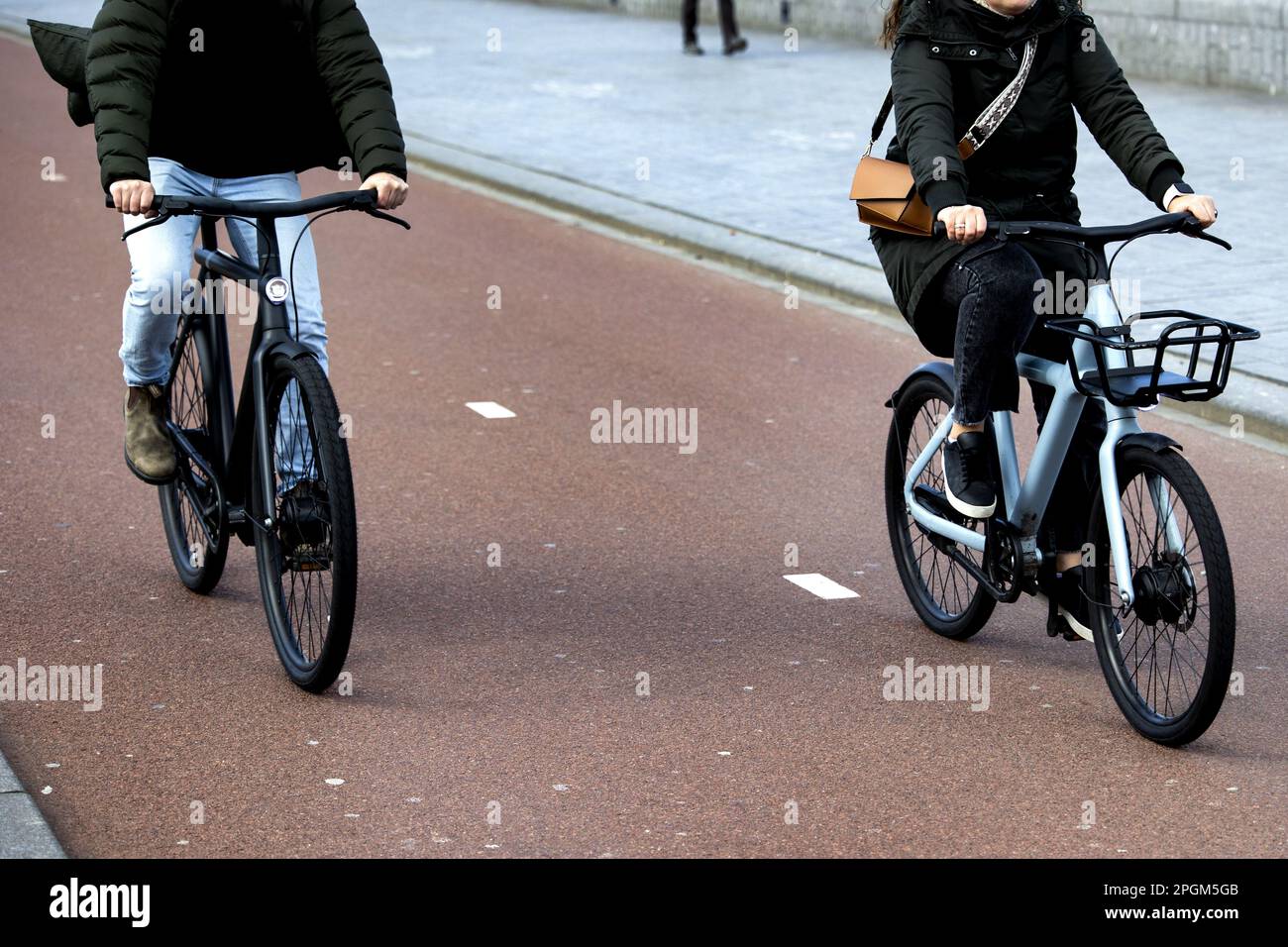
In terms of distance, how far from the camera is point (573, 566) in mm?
5840

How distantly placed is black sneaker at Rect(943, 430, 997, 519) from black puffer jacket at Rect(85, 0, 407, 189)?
1.55m

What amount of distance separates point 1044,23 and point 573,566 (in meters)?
2.17

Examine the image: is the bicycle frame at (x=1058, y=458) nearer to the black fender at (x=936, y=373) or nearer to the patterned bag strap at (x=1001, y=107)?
the black fender at (x=936, y=373)

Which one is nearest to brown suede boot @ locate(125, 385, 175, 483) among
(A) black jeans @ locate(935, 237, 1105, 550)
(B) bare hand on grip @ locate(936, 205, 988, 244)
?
(A) black jeans @ locate(935, 237, 1105, 550)

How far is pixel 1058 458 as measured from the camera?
4602 millimetres

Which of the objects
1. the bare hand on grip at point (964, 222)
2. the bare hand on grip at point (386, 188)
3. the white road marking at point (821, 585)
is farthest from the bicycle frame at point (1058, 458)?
the bare hand on grip at point (386, 188)

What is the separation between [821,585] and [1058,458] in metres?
1.25

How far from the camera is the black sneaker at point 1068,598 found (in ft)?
15.3

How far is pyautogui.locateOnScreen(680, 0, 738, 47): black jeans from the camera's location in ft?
67.8

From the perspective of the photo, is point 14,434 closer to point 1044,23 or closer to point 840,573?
point 840,573

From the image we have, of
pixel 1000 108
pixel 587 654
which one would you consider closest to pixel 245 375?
pixel 587 654

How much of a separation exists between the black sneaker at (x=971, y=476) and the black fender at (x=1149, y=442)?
0.46m

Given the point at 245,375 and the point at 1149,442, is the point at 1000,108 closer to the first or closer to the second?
the point at 1149,442
